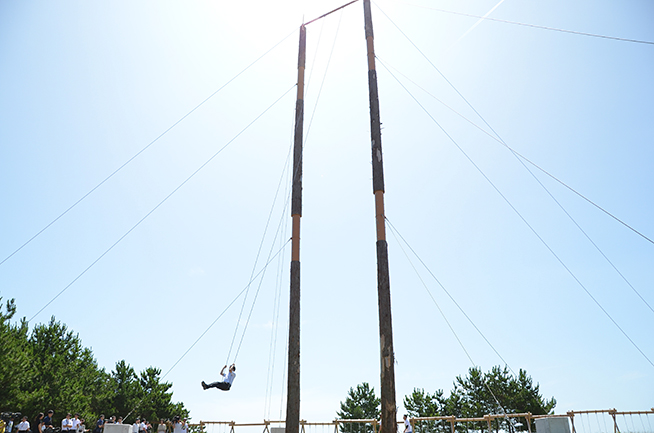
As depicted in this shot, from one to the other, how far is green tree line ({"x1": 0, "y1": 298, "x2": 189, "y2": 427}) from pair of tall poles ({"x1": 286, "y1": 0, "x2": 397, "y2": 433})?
15507 millimetres

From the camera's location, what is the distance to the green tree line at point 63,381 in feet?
78.1

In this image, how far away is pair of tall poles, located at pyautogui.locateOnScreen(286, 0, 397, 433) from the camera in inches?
299

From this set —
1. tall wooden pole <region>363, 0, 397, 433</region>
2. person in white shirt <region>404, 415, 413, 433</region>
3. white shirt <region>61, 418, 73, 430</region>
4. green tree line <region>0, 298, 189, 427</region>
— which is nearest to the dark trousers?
tall wooden pole <region>363, 0, 397, 433</region>

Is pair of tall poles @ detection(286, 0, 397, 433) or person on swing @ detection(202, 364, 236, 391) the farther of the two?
person on swing @ detection(202, 364, 236, 391)

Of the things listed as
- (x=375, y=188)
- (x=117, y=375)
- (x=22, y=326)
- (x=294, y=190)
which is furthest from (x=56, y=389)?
(x=375, y=188)

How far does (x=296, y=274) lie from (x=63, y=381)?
27.8 meters

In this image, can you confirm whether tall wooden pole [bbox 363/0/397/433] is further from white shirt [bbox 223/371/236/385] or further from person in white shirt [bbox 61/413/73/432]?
person in white shirt [bbox 61/413/73/432]

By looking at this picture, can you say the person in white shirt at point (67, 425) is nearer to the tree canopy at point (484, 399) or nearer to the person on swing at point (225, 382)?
the person on swing at point (225, 382)

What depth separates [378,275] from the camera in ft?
27.7

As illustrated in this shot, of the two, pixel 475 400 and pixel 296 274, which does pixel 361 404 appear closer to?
pixel 475 400

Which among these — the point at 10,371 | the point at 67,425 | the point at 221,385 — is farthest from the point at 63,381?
the point at 221,385

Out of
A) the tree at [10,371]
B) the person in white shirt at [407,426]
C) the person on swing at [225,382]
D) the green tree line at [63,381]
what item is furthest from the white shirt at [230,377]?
the tree at [10,371]

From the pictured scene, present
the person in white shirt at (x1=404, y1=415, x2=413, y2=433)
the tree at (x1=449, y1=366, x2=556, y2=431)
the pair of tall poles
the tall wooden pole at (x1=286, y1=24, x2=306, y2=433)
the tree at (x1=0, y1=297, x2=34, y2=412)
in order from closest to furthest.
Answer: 1. the pair of tall poles
2. the tall wooden pole at (x1=286, y1=24, x2=306, y2=433)
3. the person in white shirt at (x1=404, y1=415, x2=413, y2=433)
4. the tree at (x1=0, y1=297, x2=34, y2=412)
5. the tree at (x1=449, y1=366, x2=556, y2=431)

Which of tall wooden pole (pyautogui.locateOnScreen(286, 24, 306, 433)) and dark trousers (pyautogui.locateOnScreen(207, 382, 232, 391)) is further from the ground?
tall wooden pole (pyautogui.locateOnScreen(286, 24, 306, 433))
